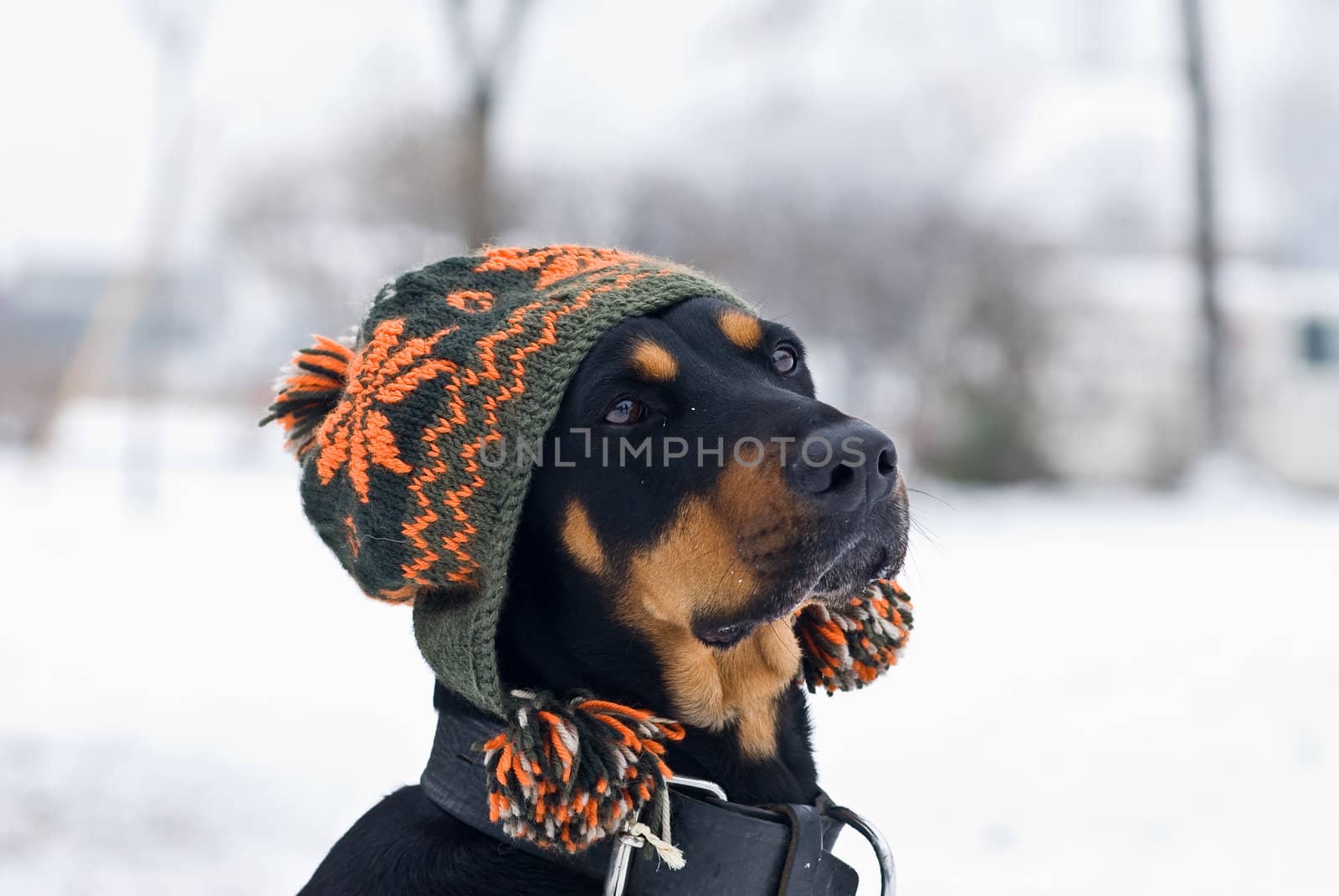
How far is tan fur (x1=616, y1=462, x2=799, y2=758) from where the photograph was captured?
202cm

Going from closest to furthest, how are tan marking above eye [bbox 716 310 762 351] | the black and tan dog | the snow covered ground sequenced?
the black and tan dog → tan marking above eye [bbox 716 310 762 351] → the snow covered ground

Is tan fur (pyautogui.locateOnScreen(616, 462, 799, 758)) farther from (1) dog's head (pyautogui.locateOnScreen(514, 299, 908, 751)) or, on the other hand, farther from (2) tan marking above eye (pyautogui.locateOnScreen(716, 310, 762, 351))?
(2) tan marking above eye (pyautogui.locateOnScreen(716, 310, 762, 351))

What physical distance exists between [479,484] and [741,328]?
2.10 ft

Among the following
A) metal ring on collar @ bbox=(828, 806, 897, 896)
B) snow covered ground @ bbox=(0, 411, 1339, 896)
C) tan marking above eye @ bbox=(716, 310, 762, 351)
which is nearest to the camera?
metal ring on collar @ bbox=(828, 806, 897, 896)

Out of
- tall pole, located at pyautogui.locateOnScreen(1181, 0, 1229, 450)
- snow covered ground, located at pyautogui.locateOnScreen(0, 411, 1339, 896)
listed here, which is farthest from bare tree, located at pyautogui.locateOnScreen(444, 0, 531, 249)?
tall pole, located at pyautogui.locateOnScreen(1181, 0, 1229, 450)

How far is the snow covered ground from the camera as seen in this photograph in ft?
13.8

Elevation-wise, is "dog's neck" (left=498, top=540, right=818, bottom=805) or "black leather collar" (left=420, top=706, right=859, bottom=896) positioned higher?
"dog's neck" (left=498, top=540, right=818, bottom=805)

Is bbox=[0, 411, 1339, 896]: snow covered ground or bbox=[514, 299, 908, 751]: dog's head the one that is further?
bbox=[0, 411, 1339, 896]: snow covered ground

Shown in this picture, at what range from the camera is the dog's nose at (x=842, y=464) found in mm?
1925

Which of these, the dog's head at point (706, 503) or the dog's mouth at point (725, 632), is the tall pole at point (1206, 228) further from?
the dog's mouth at point (725, 632)

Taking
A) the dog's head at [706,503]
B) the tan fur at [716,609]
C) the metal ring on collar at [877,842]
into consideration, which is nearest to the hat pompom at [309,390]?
the dog's head at [706,503]

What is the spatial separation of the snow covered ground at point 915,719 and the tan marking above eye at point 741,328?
576 millimetres

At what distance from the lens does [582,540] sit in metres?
2.16

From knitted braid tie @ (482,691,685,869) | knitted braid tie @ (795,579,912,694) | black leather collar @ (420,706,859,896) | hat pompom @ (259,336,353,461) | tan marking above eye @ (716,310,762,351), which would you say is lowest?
black leather collar @ (420,706,859,896)
